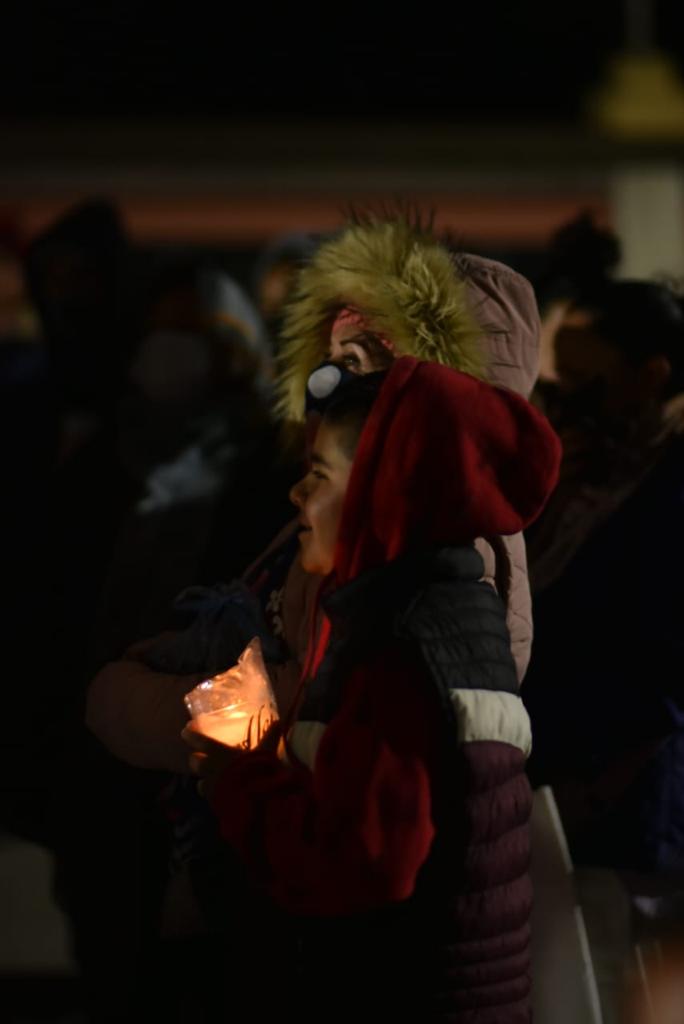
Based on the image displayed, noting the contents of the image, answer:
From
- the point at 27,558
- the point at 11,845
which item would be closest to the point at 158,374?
the point at 27,558

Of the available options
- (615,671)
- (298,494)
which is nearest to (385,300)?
(298,494)

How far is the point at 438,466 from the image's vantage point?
1.14 meters

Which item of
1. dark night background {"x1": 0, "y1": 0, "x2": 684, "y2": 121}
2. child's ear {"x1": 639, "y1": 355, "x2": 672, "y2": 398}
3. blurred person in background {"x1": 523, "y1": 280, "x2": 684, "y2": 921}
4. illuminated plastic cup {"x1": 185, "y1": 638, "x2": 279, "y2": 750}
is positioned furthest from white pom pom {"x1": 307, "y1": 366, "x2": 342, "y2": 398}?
dark night background {"x1": 0, "y1": 0, "x2": 684, "y2": 121}

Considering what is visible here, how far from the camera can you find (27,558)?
6.35ft

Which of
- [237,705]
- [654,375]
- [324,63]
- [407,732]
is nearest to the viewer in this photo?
[407,732]

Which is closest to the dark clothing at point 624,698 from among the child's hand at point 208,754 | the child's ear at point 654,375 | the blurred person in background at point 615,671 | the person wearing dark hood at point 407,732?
the blurred person in background at point 615,671

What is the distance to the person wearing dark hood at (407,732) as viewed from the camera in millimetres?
1104

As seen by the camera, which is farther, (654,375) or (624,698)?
(654,375)

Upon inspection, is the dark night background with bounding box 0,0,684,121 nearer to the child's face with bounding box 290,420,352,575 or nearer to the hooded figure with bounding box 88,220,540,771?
the hooded figure with bounding box 88,220,540,771

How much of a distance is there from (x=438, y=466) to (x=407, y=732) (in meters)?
0.20

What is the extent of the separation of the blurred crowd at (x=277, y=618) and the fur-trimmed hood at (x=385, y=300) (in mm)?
18

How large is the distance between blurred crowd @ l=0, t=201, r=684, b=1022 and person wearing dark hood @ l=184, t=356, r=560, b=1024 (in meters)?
0.11

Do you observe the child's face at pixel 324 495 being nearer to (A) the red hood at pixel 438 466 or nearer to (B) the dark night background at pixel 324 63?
(A) the red hood at pixel 438 466

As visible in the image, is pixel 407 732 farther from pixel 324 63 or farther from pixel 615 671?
pixel 324 63
